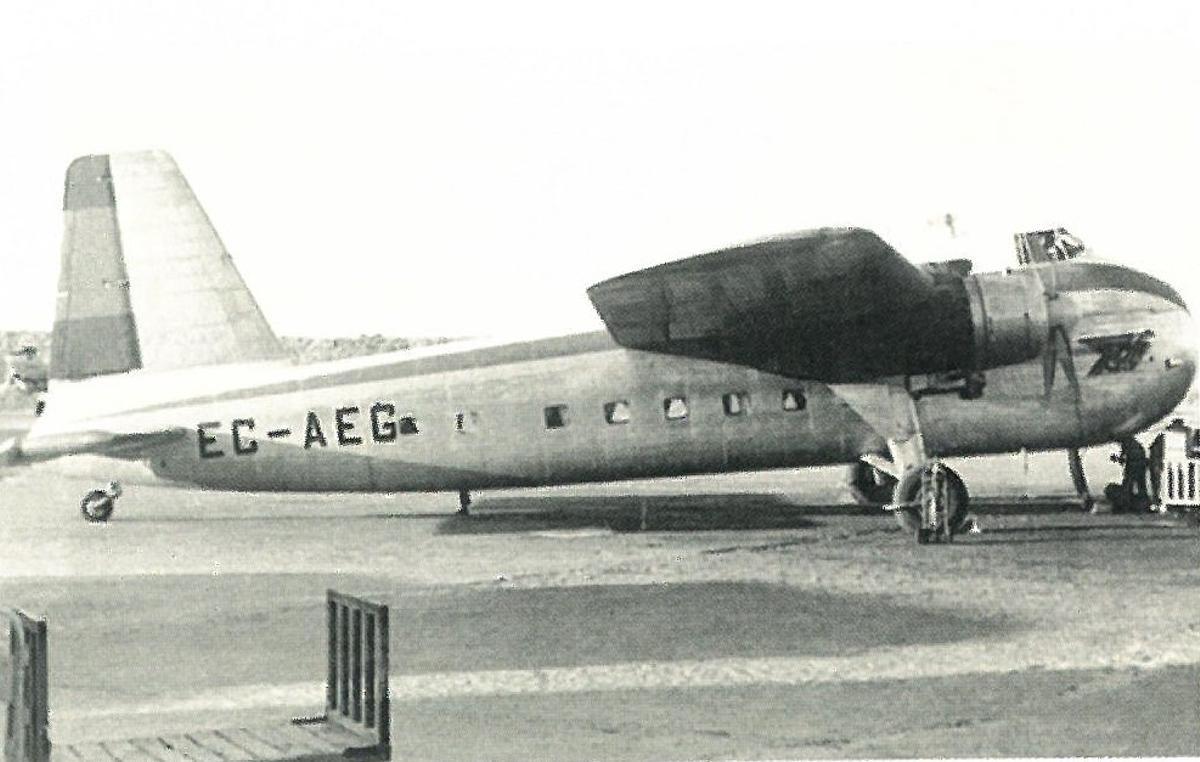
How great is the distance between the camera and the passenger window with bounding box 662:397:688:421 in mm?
17781

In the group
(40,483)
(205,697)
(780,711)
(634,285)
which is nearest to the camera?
(780,711)

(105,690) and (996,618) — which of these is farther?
(996,618)

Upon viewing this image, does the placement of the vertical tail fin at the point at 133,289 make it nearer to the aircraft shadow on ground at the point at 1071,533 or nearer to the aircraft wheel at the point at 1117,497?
the aircraft shadow on ground at the point at 1071,533

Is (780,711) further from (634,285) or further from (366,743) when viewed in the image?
(634,285)

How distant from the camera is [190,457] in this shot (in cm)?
1806

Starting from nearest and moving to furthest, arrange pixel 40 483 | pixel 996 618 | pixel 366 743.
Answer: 1. pixel 366 743
2. pixel 996 618
3. pixel 40 483

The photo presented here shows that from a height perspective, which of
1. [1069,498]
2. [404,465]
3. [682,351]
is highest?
[682,351]

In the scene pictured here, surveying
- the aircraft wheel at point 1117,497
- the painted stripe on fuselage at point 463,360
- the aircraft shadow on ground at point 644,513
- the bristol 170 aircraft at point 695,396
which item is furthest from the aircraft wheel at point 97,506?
the aircraft wheel at point 1117,497

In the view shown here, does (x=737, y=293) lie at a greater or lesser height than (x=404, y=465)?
greater

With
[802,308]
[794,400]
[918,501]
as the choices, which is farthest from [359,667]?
[794,400]

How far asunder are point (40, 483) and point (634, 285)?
18.0 metres

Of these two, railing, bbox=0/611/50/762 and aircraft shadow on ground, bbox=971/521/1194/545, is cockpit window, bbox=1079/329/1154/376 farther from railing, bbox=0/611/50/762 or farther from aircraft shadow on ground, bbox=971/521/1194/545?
railing, bbox=0/611/50/762

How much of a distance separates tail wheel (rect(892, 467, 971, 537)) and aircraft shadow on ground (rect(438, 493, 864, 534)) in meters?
2.03

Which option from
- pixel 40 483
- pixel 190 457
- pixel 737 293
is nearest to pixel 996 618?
pixel 737 293
